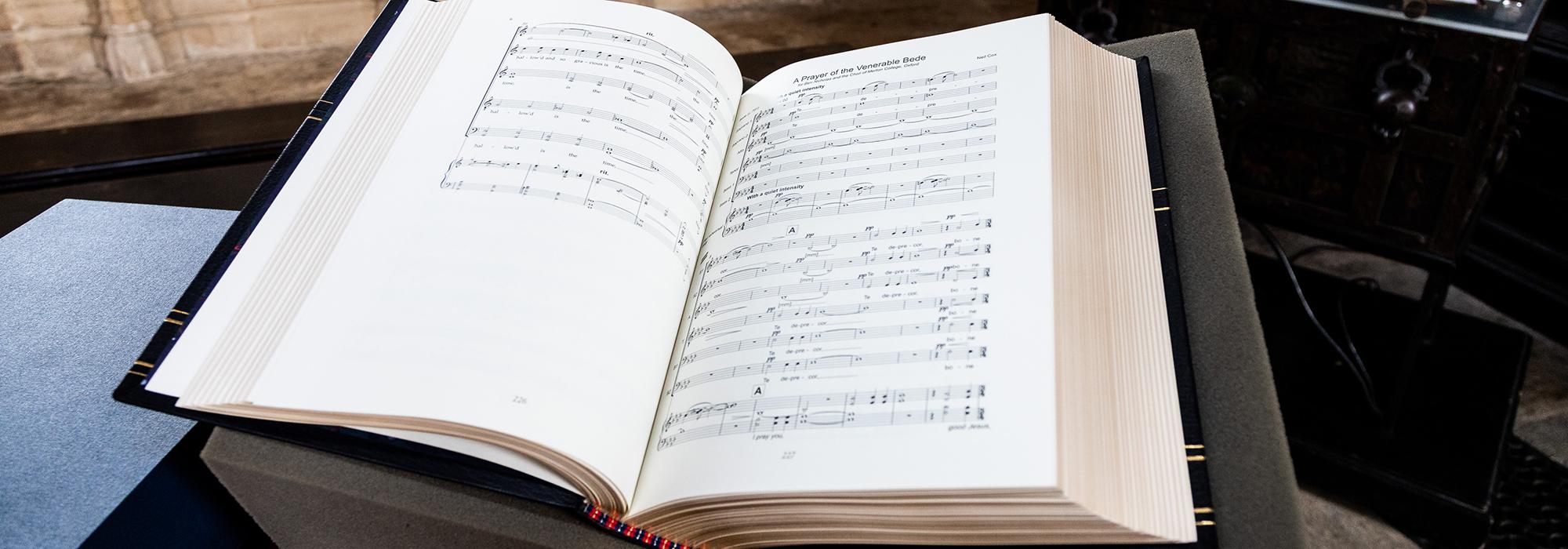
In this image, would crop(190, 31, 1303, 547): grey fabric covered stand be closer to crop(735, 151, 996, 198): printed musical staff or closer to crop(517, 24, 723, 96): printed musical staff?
crop(735, 151, 996, 198): printed musical staff

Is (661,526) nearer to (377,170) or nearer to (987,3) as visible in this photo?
(377,170)

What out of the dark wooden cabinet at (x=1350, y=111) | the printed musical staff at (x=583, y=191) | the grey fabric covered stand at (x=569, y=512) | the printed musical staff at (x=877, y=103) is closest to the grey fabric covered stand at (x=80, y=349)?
the grey fabric covered stand at (x=569, y=512)

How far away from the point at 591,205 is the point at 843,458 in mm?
248

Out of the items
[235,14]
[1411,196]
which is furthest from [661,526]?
[235,14]

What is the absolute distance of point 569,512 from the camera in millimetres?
Answer: 578

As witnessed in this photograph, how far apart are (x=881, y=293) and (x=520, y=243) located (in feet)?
0.72

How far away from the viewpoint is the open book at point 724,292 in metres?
0.52

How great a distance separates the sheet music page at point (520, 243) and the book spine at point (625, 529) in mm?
21

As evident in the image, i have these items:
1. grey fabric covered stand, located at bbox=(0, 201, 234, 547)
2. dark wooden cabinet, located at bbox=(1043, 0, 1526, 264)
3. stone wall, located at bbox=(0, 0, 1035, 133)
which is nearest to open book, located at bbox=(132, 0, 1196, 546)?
grey fabric covered stand, located at bbox=(0, 201, 234, 547)

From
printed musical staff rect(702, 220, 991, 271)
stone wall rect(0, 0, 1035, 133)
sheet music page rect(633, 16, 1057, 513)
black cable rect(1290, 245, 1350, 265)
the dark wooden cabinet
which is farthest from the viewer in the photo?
stone wall rect(0, 0, 1035, 133)

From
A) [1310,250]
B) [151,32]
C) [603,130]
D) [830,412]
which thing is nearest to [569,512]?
[830,412]

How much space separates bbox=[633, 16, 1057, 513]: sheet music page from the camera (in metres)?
0.52

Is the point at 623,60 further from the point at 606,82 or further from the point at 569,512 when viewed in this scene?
the point at 569,512

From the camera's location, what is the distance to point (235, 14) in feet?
9.57
